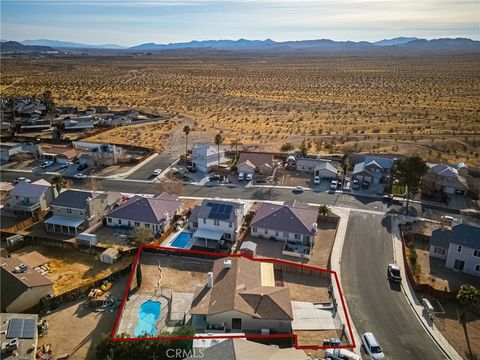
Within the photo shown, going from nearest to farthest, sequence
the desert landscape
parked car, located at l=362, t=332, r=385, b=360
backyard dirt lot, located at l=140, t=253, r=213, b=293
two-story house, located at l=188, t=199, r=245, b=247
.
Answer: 1. parked car, located at l=362, t=332, r=385, b=360
2. backyard dirt lot, located at l=140, t=253, r=213, b=293
3. two-story house, located at l=188, t=199, r=245, b=247
4. the desert landscape

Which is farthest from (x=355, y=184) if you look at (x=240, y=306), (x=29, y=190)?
(x=29, y=190)

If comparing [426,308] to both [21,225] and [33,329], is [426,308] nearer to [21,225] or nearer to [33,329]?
[33,329]

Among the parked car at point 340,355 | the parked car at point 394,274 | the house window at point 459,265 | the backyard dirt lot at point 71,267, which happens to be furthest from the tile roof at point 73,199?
the house window at point 459,265

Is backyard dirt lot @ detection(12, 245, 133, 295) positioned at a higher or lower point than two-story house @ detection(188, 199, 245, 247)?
lower

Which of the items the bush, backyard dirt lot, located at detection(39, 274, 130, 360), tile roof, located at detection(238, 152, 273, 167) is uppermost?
tile roof, located at detection(238, 152, 273, 167)

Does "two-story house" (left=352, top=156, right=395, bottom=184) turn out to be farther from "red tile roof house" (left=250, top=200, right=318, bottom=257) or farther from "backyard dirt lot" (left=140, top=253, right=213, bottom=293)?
"backyard dirt lot" (left=140, top=253, right=213, bottom=293)

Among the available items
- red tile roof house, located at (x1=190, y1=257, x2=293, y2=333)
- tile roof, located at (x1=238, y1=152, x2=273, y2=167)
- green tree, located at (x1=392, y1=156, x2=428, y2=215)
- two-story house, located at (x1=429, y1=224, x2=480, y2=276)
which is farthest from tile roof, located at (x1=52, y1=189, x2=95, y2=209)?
two-story house, located at (x1=429, y1=224, x2=480, y2=276)

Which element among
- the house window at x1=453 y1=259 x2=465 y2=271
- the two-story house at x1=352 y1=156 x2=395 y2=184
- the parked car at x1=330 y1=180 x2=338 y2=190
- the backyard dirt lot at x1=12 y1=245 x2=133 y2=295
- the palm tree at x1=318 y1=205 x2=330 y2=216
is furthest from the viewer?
the two-story house at x1=352 y1=156 x2=395 y2=184
